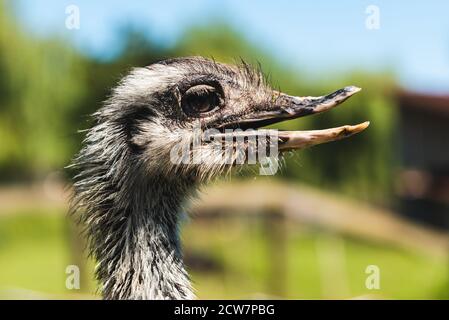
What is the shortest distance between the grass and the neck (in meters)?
4.46

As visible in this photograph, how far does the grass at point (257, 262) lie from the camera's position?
1266cm

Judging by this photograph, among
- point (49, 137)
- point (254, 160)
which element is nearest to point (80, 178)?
point (254, 160)

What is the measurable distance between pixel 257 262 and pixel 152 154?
15.8m

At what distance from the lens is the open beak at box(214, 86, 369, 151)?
2.91 meters

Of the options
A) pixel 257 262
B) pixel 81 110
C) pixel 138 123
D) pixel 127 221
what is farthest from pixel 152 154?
pixel 257 262

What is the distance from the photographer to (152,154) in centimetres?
309

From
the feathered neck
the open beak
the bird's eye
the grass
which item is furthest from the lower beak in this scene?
the grass

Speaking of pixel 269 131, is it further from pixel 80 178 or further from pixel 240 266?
pixel 240 266

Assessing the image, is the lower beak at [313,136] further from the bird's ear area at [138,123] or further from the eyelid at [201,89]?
the bird's ear area at [138,123]

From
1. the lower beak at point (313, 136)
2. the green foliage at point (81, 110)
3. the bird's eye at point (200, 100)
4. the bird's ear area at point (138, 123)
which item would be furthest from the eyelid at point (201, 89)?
the green foliage at point (81, 110)

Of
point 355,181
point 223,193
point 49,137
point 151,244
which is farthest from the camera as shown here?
point 355,181

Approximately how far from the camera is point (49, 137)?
82.1 feet

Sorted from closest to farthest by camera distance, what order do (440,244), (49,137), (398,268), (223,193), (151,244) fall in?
(151,244) < (223,193) < (398,268) < (440,244) < (49,137)

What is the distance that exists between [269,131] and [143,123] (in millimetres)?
491
